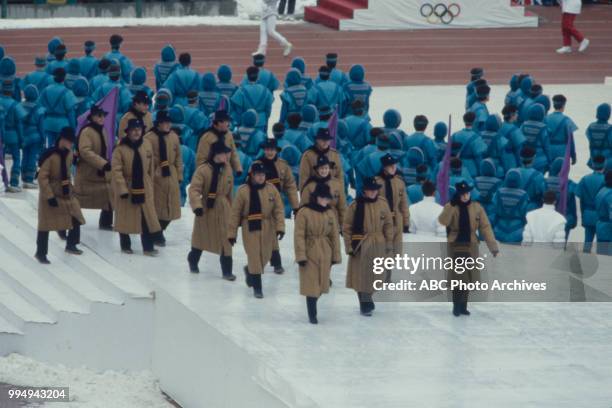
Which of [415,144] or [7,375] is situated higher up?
[415,144]

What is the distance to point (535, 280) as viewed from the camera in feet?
56.2

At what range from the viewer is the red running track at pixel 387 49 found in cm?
3112

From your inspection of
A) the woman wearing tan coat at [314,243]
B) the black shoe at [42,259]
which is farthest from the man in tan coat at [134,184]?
the woman wearing tan coat at [314,243]

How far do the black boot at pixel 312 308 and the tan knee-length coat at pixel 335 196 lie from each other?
1.28m

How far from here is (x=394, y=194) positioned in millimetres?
16594

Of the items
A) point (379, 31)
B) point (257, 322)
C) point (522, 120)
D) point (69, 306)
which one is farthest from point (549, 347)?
point (379, 31)

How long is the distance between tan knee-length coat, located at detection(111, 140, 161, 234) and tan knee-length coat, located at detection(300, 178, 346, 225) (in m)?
1.68

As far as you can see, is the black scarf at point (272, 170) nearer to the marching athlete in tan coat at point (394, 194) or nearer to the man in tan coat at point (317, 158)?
the man in tan coat at point (317, 158)

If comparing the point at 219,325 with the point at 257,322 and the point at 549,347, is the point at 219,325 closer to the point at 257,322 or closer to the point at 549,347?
the point at 257,322

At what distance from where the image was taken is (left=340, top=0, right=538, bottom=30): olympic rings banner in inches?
1326

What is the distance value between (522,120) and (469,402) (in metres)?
8.91

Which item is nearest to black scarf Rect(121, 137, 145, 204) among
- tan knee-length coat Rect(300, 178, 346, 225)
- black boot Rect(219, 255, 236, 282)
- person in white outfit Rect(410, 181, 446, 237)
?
black boot Rect(219, 255, 236, 282)

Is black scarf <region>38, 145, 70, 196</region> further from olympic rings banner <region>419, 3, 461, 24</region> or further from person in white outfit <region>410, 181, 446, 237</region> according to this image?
olympic rings banner <region>419, 3, 461, 24</region>

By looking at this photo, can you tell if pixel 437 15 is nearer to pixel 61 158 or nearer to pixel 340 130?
pixel 340 130
